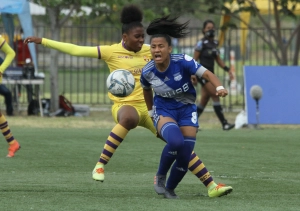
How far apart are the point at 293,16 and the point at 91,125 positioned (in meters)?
5.41

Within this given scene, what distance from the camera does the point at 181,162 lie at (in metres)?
8.26

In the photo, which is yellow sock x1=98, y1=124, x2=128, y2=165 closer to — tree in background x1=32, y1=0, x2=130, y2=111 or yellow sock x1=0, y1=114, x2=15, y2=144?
yellow sock x1=0, y1=114, x2=15, y2=144

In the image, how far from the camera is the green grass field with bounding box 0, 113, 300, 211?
783 cm

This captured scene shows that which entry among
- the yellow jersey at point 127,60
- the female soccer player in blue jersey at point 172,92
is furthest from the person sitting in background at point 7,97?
the female soccer player in blue jersey at point 172,92

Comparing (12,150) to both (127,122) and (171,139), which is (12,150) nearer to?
(127,122)

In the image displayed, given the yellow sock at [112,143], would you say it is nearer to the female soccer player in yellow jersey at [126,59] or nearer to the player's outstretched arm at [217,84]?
the female soccer player in yellow jersey at [126,59]

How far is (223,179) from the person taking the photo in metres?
9.90

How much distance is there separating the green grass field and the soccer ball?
39.7 inches

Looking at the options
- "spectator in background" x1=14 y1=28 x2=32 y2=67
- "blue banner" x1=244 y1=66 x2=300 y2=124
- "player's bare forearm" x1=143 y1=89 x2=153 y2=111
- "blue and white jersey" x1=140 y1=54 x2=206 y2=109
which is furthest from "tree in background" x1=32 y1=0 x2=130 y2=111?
"blue and white jersey" x1=140 y1=54 x2=206 y2=109

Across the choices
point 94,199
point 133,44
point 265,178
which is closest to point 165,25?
point 133,44

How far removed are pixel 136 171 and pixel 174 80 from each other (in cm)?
266

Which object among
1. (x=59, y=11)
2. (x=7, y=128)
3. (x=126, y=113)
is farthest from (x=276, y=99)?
(x=126, y=113)

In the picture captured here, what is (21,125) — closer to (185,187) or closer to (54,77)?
(54,77)

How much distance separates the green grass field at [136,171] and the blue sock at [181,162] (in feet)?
0.68
